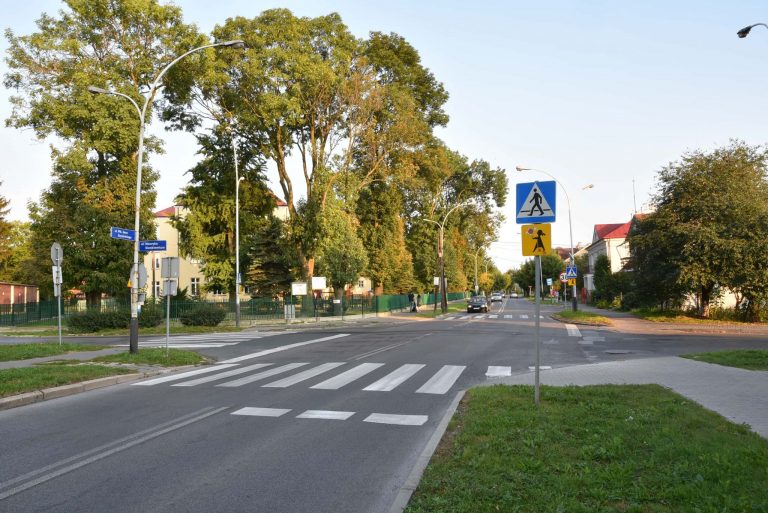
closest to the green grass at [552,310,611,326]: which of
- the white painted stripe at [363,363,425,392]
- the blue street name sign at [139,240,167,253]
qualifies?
the white painted stripe at [363,363,425,392]

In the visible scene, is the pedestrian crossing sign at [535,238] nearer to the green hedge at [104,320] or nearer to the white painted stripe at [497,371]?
the white painted stripe at [497,371]

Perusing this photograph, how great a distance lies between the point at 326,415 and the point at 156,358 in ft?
26.9

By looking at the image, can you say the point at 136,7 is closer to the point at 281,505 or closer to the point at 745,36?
the point at 745,36

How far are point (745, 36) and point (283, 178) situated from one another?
2837cm

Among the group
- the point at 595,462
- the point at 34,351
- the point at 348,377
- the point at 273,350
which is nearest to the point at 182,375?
the point at 348,377

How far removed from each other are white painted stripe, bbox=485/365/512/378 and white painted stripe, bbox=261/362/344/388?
3.68m

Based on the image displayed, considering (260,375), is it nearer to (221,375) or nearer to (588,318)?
(221,375)

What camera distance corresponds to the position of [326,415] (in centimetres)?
824

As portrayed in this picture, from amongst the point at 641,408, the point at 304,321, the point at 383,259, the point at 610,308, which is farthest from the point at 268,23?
the point at 610,308

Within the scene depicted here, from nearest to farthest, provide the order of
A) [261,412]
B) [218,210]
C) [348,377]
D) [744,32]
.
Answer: [261,412] → [348,377] → [744,32] → [218,210]

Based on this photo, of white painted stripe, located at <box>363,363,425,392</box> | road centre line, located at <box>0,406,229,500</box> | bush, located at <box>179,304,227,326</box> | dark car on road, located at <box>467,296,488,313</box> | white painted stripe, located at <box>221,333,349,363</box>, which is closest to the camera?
road centre line, located at <box>0,406,229,500</box>

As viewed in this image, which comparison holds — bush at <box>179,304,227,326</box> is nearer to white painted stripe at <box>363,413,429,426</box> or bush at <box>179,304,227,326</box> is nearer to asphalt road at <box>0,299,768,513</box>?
asphalt road at <box>0,299,768,513</box>

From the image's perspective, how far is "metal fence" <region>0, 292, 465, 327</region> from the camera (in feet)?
114

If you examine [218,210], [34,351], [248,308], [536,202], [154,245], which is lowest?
[34,351]
